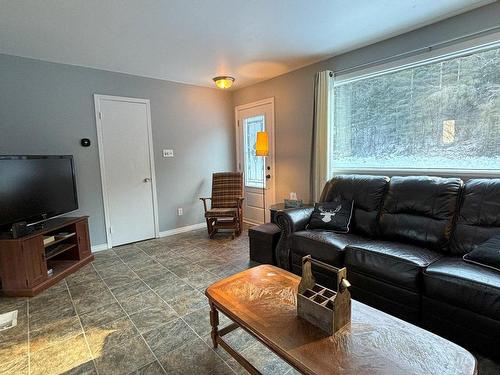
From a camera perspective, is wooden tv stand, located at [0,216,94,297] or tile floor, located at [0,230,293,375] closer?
tile floor, located at [0,230,293,375]

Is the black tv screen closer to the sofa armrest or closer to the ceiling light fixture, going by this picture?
the ceiling light fixture

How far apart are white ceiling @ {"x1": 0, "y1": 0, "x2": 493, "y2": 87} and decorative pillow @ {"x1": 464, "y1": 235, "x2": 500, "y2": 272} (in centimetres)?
189

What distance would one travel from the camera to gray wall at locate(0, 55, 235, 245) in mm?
2994

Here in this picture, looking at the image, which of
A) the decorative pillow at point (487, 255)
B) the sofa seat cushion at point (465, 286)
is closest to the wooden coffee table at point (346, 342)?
the sofa seat cushion at point (465, 286)

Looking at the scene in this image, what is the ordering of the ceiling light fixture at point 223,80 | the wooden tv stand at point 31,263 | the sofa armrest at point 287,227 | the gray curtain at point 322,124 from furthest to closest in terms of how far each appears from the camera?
the ceiling light fixture at point 223,80, the gray curtain at point 322,124, the sofa armrest at point 287,227, the wooden tv stand at point 31,263

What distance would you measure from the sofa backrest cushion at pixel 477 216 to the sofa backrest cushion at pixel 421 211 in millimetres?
58

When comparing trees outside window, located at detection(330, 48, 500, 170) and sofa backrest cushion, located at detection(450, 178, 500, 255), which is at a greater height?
trees outside window, located at detection(330, 48, 500, 170)

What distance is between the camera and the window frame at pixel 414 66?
2.26 meters

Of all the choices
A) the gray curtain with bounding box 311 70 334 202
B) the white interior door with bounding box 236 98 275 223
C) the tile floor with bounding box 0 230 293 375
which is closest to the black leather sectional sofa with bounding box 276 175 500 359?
the gray curtain with bounding box 311 70 334 202

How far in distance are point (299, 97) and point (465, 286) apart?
2902 mm

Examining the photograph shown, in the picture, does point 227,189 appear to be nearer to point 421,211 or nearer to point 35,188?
point 35,188

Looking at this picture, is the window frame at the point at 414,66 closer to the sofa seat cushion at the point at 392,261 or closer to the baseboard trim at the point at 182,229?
the sofa seat cushion at the point at 392,261

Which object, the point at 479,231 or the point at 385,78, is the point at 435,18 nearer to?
the point at 385,78

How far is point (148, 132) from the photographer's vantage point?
3955 millimetres
